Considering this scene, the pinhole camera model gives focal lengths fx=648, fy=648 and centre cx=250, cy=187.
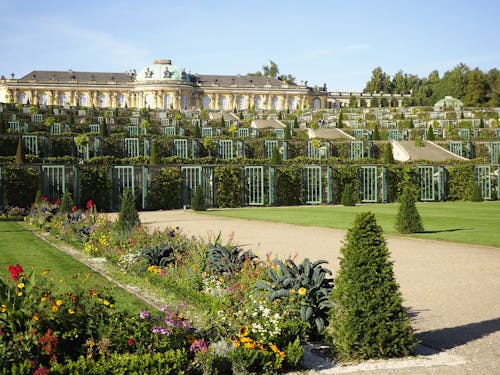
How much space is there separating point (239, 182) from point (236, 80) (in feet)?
283

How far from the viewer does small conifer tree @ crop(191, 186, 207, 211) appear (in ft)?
90.7

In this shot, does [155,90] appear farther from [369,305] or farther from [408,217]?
[369,305]

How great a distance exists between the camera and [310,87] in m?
119

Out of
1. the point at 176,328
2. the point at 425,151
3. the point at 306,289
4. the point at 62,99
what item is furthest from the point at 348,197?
the point at 62,99

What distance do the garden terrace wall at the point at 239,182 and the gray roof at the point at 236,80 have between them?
83942mm

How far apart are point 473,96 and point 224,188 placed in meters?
73.5

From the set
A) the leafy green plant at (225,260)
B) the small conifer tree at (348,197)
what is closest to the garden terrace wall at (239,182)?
the small conifer tree at (348,197)

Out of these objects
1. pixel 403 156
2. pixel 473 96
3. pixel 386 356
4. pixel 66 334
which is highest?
pixel 473 96

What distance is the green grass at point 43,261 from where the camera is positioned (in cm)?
927

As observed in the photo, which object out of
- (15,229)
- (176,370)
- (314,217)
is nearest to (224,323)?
→ (176,370)

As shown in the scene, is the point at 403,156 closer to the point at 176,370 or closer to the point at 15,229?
the point at 15,229

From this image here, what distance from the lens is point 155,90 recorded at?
106688 millimetres

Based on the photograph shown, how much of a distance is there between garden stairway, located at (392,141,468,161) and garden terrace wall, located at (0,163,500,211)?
633 centimetres

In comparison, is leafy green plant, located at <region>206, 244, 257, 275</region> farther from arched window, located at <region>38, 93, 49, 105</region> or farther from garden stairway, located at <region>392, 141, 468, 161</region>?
arched window, located at <region>38, 93, 49, 105</region>
